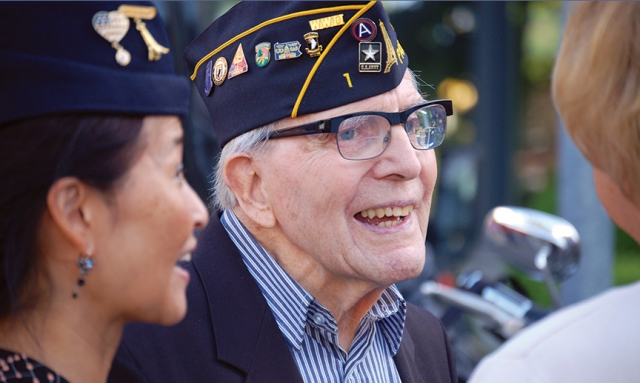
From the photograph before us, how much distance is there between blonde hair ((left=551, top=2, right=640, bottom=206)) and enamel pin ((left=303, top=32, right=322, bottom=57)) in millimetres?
811

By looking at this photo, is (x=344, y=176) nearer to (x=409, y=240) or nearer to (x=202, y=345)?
(x=409, y=240)

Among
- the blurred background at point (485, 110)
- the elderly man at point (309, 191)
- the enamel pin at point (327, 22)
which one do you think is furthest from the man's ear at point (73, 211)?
the blurred background at point (485, 110)

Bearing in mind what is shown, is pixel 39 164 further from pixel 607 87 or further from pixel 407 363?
pixel 407 363

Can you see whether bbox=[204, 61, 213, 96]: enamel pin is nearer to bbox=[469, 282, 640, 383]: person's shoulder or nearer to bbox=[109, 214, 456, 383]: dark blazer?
bbox=[109, 214, 456, 383]: dark blazer

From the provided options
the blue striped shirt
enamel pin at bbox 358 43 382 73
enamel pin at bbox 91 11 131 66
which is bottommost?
the blue striped shirt

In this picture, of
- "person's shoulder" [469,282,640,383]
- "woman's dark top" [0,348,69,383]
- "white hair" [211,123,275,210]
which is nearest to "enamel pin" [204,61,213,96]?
"white hair" [211,123,275,210]

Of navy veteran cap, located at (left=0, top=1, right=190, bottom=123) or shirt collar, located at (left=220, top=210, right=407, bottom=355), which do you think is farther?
shirt collar, located at (left=220, top=210, right=407, bottom=355)

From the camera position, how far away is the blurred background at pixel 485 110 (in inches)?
363

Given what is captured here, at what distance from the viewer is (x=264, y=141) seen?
2.29 m

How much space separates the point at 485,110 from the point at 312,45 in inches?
351

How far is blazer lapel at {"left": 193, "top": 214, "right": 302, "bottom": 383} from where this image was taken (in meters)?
2.10

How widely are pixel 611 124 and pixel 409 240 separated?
0.90m

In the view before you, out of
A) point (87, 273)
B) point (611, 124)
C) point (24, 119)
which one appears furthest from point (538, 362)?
point (24, 119)

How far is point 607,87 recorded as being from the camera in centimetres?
150
